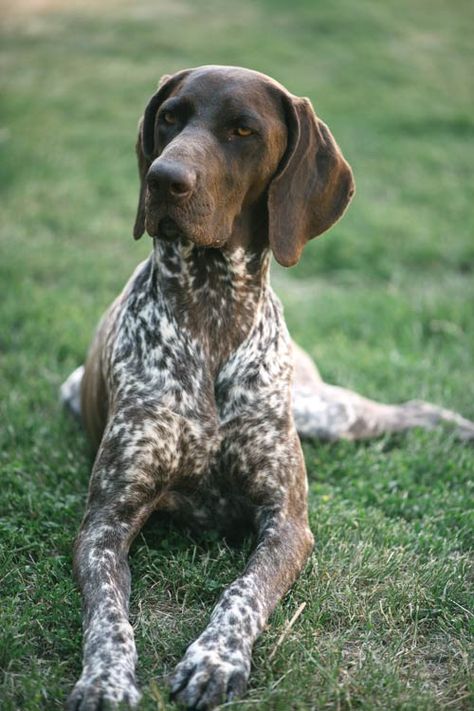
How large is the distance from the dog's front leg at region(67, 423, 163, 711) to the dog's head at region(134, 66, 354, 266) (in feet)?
3.07

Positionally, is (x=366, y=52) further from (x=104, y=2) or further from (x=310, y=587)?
(x=310, y=587)

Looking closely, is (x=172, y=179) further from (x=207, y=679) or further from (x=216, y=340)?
(x=207, y=679)

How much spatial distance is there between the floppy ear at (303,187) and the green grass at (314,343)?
1.31 metres

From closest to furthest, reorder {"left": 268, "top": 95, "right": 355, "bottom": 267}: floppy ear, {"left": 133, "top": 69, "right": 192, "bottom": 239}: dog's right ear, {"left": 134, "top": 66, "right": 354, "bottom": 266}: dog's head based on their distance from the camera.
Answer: {"left": 134, "top": 66, "right": 354, "bottom": 266}: dog's head < {"left": 268, "top": 95, "right": 355, "bottom": 267}: floppy ear < {"left": 133, "top": 69, "right": 192, "bottom": 239}: dog's right ear

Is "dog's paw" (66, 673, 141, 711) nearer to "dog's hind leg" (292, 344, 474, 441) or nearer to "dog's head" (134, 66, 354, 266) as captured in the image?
"dog's head" (134, 66, 354, 266)

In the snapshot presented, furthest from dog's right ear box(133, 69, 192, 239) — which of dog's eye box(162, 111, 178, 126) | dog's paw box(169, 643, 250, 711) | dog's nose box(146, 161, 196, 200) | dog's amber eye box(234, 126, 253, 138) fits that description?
dog's paw box(169, 643, 250, 711)

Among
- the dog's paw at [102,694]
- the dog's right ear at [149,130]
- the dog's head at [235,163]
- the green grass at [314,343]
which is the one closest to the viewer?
the dog's paw at [102,694]

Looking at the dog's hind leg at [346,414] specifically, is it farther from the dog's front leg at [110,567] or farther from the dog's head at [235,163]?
the dog's front leg at [110,567]

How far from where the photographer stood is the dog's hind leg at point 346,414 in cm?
470

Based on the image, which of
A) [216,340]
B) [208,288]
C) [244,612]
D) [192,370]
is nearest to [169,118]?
[208,288]

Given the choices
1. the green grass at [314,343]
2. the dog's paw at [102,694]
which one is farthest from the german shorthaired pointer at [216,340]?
the dog's paw at [102,694]

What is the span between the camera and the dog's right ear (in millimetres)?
3686

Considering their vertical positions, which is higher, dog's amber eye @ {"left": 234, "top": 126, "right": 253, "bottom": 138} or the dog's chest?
dog's amber eye @ {"left": 234, "top": 126, "right": 253, "bottom": 138}

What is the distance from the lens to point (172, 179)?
10.1 feet
